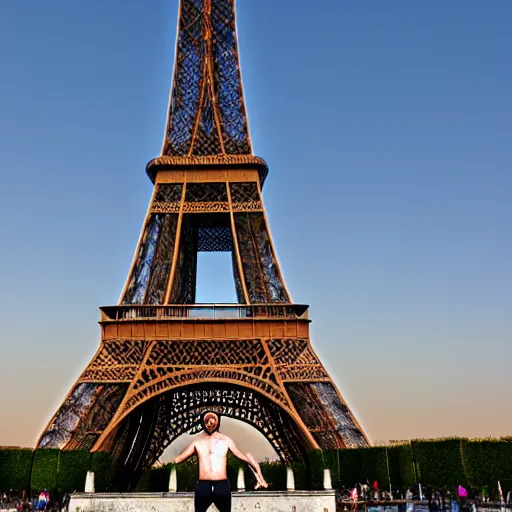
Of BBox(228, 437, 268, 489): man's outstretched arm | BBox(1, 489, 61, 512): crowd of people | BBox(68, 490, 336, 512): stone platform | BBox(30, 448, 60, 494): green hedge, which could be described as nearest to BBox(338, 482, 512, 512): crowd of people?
BBox(68, 490, 336, 512): stone platform

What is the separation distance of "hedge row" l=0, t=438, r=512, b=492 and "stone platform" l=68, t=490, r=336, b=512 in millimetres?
9110

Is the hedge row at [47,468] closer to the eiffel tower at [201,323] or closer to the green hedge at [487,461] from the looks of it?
the eiffel tower at [201,323]

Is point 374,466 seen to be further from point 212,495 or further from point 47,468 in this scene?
point 212,495

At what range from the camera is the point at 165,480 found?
4678cm

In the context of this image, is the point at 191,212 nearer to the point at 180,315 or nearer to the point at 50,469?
the point at 180,315

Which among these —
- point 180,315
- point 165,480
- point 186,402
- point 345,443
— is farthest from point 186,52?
point 165,480

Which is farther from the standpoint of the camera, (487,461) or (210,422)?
(487,461)

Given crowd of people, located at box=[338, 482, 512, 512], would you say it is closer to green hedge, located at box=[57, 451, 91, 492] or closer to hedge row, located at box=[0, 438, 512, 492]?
hedge row, located at box=[0, 438, 512, 492]

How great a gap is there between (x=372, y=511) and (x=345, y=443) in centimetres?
422

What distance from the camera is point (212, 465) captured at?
21.3 feet

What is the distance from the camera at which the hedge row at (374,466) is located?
22.9 meters

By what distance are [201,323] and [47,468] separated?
8321 millimetres

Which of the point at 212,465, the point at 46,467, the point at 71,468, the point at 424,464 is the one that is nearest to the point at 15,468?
the point at 46,467

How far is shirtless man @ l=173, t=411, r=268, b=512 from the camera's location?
20.9 ft
